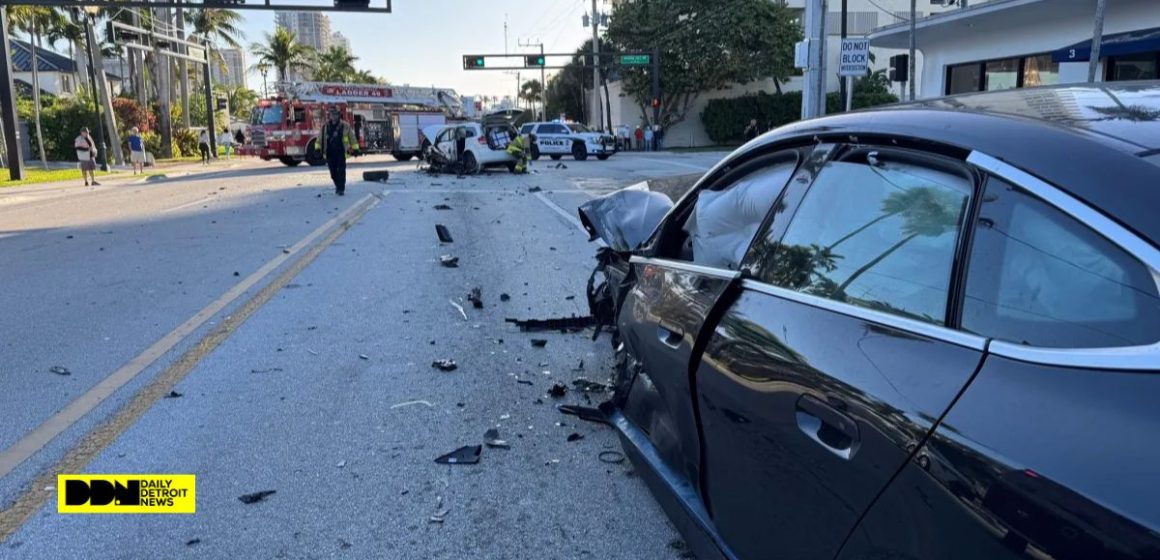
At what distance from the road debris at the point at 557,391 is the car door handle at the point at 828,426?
2.93 metres

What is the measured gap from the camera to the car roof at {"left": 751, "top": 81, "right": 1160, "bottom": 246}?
62.0 inches

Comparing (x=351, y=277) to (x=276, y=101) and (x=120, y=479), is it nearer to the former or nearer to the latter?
(x=120, y=479)

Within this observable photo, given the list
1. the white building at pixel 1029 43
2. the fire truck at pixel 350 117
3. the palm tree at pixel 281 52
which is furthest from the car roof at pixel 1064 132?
the palm tree at pixel 281 52

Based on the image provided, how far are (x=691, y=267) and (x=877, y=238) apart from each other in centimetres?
93

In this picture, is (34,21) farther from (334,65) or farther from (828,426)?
(828,426)

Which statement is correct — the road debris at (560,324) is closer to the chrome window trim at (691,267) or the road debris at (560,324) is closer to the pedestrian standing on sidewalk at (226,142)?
the chrome window trim at (691,267)

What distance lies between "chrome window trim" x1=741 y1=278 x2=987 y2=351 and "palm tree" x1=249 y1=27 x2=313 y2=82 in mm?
72799

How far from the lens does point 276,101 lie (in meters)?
33.8

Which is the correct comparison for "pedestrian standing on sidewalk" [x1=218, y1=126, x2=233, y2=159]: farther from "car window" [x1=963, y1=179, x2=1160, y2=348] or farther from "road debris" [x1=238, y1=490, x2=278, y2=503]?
"car window" [x1=963, y1=179, x2=1160, y2=348]

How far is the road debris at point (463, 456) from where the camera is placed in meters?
4.03

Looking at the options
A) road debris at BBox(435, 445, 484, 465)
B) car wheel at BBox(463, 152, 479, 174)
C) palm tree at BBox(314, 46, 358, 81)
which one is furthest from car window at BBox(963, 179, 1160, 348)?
palm tree at BBox(314, 46, 358, 81)

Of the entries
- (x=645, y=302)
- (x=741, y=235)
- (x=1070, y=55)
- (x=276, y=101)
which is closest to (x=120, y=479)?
(x=645, y=302)

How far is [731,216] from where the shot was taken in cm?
326

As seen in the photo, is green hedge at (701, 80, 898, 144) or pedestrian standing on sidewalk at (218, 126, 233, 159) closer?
pedestrian standing on sidewalk at (218, 126, 233, 159)
